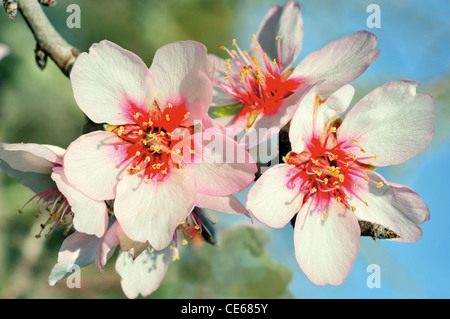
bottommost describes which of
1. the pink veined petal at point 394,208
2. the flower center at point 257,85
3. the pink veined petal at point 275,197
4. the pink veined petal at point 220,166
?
the pink veined petal at point 394,208

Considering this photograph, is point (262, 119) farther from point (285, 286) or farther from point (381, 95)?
point (285, 286)

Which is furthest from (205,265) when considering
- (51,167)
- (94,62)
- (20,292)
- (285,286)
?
(94,62)

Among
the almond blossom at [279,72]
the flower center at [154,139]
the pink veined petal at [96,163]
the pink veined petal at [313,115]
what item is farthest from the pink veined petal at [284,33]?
the pink veined petal at [96,163]

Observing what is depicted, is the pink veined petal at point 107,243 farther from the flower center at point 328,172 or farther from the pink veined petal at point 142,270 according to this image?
the flower center at point 328,172

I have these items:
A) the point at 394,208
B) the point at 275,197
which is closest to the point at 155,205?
the point at 275,197

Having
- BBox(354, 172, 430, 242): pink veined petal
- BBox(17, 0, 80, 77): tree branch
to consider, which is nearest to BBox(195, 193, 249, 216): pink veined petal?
BBox(354, 172, 430, 242): pink veined petal

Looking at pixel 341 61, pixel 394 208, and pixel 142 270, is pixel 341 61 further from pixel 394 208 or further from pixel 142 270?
pixel 142 270
